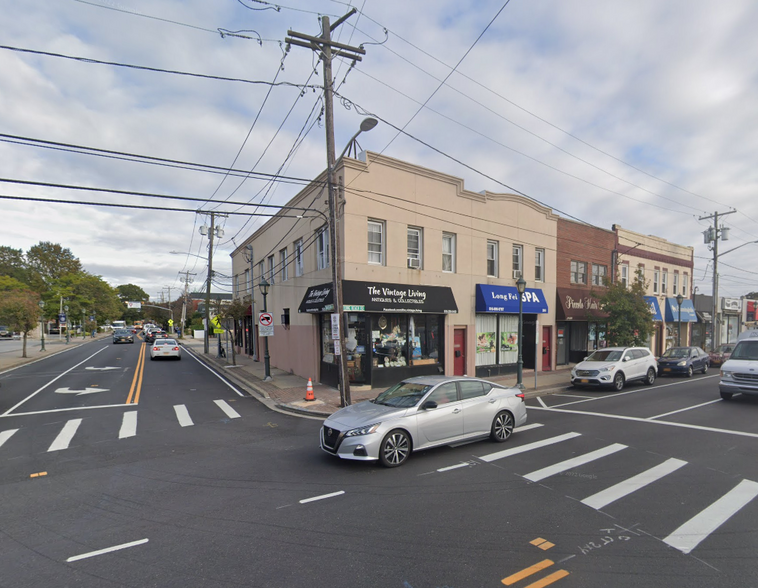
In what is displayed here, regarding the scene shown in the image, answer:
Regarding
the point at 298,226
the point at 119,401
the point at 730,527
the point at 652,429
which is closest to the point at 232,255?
the point at 298,226

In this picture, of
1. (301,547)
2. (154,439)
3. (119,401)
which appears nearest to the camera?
(301,547)

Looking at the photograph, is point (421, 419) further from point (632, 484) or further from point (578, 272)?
point (578, 272)

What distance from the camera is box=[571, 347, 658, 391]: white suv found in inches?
611

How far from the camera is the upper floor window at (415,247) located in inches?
637

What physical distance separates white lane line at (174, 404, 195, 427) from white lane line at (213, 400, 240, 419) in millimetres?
1029

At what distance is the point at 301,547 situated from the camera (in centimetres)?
449

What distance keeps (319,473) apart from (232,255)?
31296 mm

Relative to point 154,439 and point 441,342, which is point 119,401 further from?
point 441,342

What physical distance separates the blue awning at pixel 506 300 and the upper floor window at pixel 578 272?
3.50 m

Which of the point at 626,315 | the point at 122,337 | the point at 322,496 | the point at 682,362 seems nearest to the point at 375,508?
the point at 322,496

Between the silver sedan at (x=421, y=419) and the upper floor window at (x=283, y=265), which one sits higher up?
the upper floor window at (x=283, y=265)

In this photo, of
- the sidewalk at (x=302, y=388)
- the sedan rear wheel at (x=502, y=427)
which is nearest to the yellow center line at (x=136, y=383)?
the sidewalk at (x=302, y=388)

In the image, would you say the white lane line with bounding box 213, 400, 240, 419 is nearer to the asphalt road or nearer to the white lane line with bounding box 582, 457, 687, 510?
the asphalt road

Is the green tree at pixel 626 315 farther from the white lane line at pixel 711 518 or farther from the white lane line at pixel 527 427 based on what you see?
the white lane line at pixel 711 518
